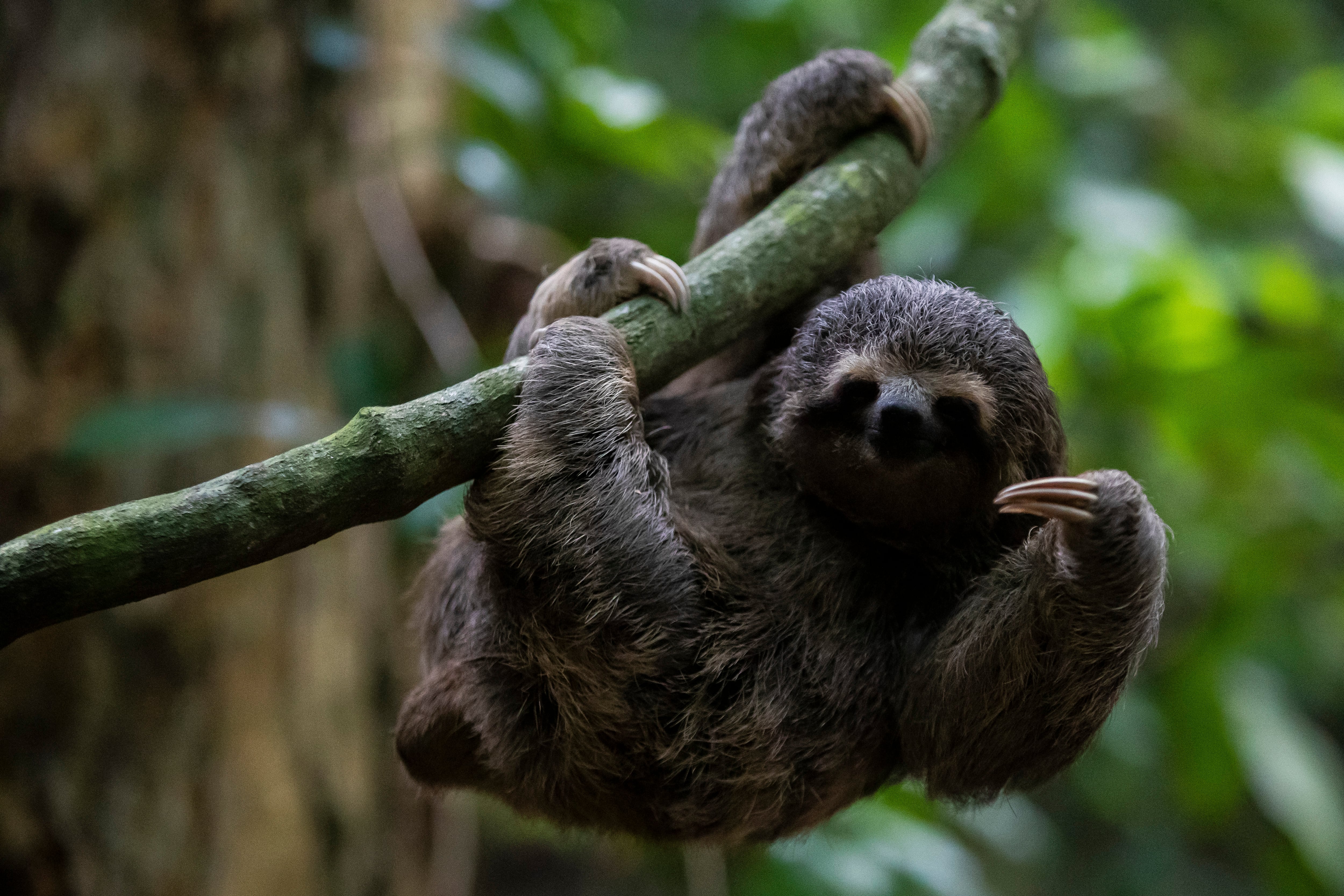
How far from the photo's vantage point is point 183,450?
4551mm

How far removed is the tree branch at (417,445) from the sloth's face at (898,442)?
29 centimetres

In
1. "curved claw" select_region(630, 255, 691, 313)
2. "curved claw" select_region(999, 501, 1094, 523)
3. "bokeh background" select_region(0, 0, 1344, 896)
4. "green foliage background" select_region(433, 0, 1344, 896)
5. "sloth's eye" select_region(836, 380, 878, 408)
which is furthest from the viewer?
"green foliage background" select_region(433, 0, 1344, 896)

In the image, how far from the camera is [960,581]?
2.80 m

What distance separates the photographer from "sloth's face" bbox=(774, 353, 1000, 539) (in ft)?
8.43

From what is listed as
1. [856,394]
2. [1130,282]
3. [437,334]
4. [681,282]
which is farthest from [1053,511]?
[437,334]

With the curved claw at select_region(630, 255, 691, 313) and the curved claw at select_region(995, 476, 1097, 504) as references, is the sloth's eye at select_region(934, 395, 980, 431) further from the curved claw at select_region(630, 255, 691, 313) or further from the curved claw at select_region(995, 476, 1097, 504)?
the curved claw at select_region(630, 255, 691, 313)

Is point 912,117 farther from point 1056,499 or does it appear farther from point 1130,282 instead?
point 1130,282

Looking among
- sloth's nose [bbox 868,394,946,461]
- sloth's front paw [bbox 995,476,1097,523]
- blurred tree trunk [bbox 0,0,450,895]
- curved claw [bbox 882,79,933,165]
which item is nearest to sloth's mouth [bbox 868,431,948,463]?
sloth's nose [bbox 868,394,946,461]

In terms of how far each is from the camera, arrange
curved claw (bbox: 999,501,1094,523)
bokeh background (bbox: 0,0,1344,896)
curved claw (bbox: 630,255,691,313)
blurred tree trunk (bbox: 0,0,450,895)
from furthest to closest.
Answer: bokeh background (bbox: 0,0,1344,896), blurred tree trunk (bbox: 0,0,450,895), curved claw (bbox: 630,255,691,313), curved claw (bbox: 999,501,1094,523)

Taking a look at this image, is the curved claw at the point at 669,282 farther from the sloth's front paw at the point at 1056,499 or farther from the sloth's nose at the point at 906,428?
the sloth's front paw at the point at 1056,499

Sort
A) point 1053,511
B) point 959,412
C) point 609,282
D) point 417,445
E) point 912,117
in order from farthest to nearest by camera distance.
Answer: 1. point 912,117
2. point 609,282
3. point 959,412
4. point 1053,511
5. point 417,445

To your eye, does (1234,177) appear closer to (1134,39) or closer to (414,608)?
(1134,39)

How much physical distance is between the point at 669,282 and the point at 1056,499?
1.02 meters

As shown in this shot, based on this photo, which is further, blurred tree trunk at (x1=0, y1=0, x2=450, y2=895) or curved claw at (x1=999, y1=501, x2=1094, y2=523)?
blurred tree trunk at (x1=0, y1=0, x2=450, y2=895)
